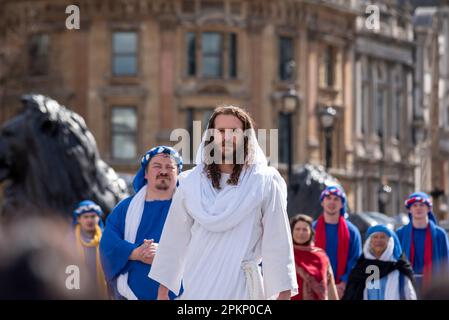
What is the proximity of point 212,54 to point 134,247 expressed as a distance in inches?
1927

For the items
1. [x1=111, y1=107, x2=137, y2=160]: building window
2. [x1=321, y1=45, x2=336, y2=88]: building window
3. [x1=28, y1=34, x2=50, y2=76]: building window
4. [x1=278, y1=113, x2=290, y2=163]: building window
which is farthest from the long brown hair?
[x1=321, y1=45, x2=336, y2=88]: building window

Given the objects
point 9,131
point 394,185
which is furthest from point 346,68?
point 9,131

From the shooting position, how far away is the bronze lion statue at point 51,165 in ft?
60.5

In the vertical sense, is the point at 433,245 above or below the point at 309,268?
above

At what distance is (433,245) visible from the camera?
17172 millimetres

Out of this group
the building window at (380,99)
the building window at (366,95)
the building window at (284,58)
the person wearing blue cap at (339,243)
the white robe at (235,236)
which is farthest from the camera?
the building window at (380,99)

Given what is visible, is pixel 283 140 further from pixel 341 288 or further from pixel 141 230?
pixel 141 230

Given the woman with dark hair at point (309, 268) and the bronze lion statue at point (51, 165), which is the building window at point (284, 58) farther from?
the woman with dark hair at point (309, 268)

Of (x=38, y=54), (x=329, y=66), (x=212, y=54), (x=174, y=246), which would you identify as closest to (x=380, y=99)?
(x=329, y=66)

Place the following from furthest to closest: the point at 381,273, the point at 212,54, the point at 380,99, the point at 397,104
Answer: the point at 397,104 → the point at 380,99 → the point at 212,54 → the point at 381,273

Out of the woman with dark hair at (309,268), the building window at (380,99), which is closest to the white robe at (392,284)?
the woman with dark hair at (309,268)

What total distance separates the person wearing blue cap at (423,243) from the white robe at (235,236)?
26.6 feet

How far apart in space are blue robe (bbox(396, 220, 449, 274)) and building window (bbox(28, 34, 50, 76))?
144 ft

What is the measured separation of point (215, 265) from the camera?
8.98m
